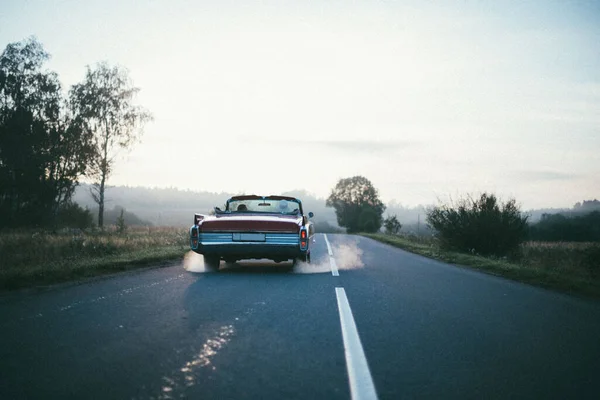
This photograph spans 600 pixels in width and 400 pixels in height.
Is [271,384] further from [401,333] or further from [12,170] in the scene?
[12,170]

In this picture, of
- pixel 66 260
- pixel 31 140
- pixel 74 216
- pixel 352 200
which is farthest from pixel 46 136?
pixel 352 200

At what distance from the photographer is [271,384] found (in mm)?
2746

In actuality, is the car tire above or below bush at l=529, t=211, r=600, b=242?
below

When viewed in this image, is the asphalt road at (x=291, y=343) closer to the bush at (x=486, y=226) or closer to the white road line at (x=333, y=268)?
the white road line at (x=333, y=268)

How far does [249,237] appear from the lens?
8602 mm

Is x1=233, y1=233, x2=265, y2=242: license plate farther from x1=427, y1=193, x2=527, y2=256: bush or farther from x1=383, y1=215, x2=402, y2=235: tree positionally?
x1=383, y1=215, x2=402, y2=235: tree

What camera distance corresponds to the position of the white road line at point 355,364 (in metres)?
2.63

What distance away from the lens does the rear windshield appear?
10039mm

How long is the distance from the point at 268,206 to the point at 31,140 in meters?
28.3

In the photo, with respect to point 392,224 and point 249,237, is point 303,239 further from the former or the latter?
point 392,224

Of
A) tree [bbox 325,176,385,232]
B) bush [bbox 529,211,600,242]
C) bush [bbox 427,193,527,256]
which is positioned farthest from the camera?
tree [bbox 325,176,385,232]

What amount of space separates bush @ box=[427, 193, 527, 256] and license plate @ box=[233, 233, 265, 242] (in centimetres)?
1077

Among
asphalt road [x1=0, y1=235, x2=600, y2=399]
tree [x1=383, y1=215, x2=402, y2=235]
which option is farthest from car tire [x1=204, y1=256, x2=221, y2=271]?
tree [x1=383, y1=215, x2=402, y2=235]

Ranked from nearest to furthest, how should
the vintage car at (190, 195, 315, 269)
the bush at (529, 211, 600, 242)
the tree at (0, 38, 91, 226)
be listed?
the vintage car at (190, 195, 315, 269) < the tree at (0, 38, 91, 226) < the bush at (529, 211, 600, 242)
